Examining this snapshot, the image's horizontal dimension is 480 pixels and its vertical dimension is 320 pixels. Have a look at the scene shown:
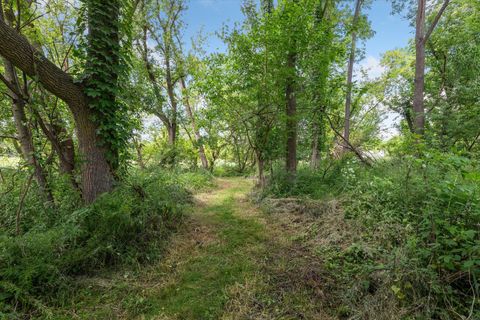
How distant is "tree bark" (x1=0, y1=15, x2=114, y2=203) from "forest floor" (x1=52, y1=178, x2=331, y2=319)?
1.57 m

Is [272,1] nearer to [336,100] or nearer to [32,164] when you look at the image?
[336,100]

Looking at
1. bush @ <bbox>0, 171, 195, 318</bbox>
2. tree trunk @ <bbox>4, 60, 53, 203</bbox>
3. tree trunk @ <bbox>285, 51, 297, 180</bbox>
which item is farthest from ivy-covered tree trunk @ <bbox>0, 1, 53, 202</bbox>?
tree trunk @ <bbox>285, 51, 297, 180</bbox>

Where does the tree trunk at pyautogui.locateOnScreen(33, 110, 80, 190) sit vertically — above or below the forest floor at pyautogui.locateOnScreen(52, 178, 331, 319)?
above

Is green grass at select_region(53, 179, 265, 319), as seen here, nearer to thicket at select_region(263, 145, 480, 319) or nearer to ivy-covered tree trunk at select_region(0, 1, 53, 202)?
thicket at select_region(263, 145, 480, 319)

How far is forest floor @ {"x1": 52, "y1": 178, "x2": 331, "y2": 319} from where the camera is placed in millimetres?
1894

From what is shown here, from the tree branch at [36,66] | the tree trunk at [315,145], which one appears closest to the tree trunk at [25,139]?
the tree branch at [36,66]

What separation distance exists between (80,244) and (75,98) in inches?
84.6

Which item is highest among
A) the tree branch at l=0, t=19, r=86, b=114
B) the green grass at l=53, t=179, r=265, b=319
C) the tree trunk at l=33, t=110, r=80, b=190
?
the tree branch at l=0, t=19, r=86, b=114

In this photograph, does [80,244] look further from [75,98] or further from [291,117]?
[291,117]

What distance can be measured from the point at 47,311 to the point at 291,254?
2672 mm

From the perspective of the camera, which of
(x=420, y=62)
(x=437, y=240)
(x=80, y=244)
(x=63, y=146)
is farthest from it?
(x=420, y=62)

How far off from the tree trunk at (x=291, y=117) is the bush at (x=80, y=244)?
3.93 metres

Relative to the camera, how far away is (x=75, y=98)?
9.89 ft

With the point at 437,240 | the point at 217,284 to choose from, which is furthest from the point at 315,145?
the point at 217,284
